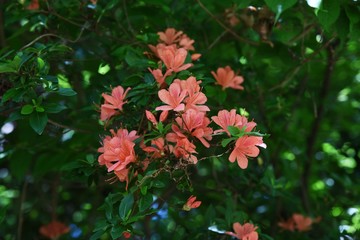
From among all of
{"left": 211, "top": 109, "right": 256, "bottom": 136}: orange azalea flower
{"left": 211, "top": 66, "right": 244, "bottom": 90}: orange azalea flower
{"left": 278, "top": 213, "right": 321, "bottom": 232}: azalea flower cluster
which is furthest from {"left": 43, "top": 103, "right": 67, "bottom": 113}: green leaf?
{"left": 278, "top": 213, "right": 321, "bottom": 232}: azalea flower cluster

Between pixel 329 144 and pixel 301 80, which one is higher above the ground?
pixel 301 80

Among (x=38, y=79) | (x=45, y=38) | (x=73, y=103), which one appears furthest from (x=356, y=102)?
(x=38, y=79)

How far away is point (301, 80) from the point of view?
2.43m

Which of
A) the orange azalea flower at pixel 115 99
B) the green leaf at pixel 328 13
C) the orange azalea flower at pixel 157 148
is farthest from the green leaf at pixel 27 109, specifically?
the green leaf at pixel 328 13

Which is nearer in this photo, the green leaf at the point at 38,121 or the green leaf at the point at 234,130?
the green leaf at the point at 234,130

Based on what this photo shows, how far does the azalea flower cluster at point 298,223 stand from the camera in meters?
2.07

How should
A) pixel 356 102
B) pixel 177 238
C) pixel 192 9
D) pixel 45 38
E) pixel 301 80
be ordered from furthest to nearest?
pixel 356 102, pixel 301 80, pixel 192 9, pixel 45 38, pixel 177 238

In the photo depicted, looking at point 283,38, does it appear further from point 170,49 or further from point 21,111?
point 21,111

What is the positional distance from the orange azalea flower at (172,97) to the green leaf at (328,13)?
384mm

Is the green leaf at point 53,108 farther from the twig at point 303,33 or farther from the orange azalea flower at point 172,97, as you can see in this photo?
the twig at point 303,33

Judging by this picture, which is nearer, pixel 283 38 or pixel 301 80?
pixel 283 38

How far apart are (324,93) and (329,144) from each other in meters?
0.21

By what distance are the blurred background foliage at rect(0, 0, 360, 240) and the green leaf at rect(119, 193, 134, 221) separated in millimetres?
34

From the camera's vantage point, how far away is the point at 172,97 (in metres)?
1.30
